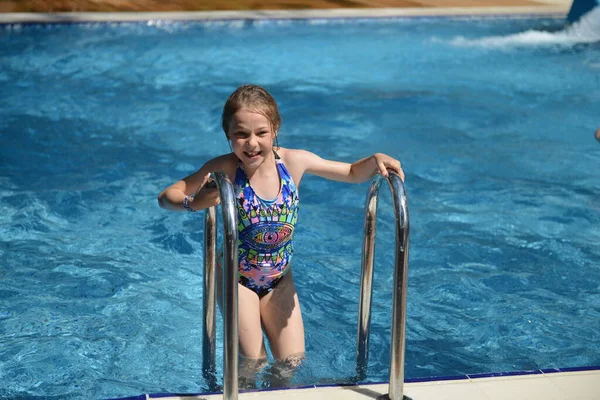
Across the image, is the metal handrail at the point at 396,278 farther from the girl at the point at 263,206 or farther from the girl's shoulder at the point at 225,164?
the girl's shoulder at the point at 225,164

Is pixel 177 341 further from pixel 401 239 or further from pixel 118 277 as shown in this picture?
pixel 401 239

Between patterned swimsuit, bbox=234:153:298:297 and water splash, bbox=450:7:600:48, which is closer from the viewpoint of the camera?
patterned swimsuit, bbox=234:153:298:297

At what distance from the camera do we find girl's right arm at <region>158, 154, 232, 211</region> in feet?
10.1

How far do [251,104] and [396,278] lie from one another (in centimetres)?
104

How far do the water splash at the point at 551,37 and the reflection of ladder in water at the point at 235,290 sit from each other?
9.85 meters

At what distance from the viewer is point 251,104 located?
356 cm

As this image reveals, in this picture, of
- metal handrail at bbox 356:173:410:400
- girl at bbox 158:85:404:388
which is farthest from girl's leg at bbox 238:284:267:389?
metal handrail at bbox 356:173:410:400

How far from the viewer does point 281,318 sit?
12.8 feet

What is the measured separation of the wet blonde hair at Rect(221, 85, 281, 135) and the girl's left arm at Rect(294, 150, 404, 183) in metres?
0.36

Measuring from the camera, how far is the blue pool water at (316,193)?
4801 mm

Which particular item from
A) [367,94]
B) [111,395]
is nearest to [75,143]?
[367,94]

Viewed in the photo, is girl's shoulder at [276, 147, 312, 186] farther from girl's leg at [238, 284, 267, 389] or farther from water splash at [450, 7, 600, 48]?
water splash at [450, 7, 600, 48]

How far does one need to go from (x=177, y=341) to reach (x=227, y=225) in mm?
2228

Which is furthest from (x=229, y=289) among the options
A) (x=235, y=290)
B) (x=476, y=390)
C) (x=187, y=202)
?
(x=476, y=390)
